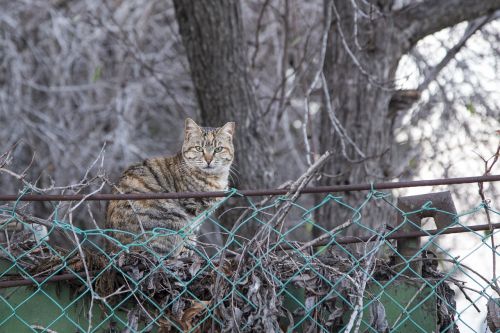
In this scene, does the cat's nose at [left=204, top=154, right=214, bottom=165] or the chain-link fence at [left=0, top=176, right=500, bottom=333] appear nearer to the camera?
the chain-link fence at [left=0, top=176, right=500, bottom=333]

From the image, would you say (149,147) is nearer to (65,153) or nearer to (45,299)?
(65,153)

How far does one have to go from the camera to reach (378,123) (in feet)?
15.9

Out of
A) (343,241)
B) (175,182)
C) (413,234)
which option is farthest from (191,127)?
(413,234)

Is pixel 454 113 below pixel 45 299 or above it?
above

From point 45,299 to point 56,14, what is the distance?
4.96 m

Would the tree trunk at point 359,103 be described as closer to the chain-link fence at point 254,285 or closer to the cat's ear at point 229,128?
the cat's ear at point 229,128

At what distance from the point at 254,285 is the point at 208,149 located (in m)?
2.21

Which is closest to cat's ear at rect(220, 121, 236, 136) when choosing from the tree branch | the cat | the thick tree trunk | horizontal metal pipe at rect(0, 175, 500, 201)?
the cat

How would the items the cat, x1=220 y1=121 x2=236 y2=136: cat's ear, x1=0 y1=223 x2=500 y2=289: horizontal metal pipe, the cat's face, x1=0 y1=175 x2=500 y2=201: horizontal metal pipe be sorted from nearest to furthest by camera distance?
x1=0 y1=175 x2=500 y2=201: horizontal metal pipe → x1=0 y1=223 x2=500 y2=289: horizontal metal pipe → the cat → x1=220 y1=121 x2=236 y2=136: cat's ear → the cat's face

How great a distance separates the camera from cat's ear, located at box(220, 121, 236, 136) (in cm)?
461

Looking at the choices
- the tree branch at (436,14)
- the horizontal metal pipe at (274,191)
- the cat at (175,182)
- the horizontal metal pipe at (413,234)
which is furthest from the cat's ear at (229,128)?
the horizontal metal pipe at (274,191)

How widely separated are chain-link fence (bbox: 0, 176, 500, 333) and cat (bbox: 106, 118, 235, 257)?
1011mm

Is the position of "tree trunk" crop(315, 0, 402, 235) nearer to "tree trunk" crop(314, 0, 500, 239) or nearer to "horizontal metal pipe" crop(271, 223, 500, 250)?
"tree trunk" crop(314, 0, 500, 239)

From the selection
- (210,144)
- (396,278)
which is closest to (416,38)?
(210,144)
